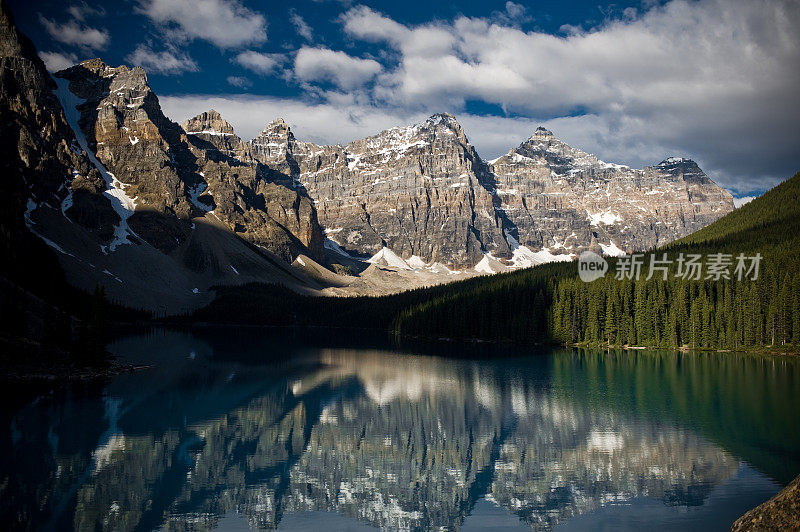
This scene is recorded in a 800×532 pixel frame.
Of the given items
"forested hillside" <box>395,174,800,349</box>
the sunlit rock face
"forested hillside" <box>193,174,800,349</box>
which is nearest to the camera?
the sunlit rock face

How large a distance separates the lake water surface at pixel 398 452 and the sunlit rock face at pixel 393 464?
13cm

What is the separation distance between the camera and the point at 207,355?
8381 cm

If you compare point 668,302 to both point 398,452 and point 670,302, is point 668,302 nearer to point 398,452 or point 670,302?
point 670,302

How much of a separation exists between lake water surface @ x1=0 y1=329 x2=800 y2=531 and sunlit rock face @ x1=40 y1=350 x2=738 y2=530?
125 mm

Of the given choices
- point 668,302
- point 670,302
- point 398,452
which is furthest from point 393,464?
point 668,302

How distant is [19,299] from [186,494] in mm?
44918

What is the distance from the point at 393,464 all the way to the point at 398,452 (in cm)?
219

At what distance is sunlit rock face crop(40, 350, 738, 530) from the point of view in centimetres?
2264

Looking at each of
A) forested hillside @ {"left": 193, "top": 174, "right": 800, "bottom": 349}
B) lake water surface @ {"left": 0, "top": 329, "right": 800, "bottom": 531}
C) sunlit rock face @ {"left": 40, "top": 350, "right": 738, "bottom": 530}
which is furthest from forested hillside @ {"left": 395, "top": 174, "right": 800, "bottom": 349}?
sunlit rock face @ {"left": 40, "top": 350, "right": 738, "bottom": 530}

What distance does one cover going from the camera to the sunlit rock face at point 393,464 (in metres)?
22.6

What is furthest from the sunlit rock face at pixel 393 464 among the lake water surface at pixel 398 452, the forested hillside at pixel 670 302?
the forested hillside at pixel 670 302

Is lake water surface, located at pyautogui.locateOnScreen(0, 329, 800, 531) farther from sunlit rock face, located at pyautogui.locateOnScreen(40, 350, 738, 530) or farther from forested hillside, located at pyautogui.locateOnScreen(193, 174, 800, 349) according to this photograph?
forested hillside, located at pyautogui.locateOnScreen(193, 174, 800, 349)

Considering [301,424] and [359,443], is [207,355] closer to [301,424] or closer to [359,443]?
[301,424]

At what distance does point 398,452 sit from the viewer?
Result: 31047 millimetres
